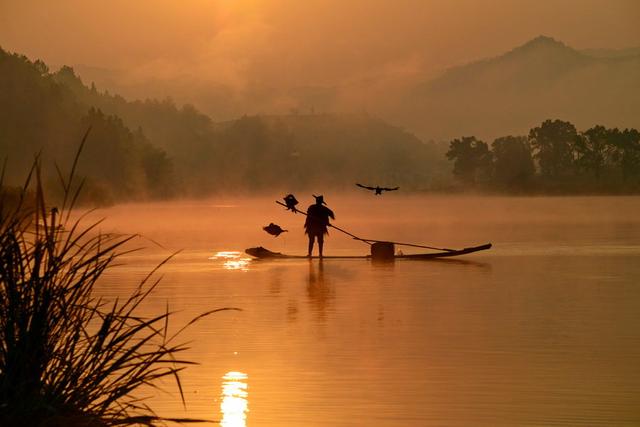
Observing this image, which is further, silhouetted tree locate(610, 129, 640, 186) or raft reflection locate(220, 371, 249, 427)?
silhouetted tree locate(610, 129, 640, 186)

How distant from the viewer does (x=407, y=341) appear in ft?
52.0

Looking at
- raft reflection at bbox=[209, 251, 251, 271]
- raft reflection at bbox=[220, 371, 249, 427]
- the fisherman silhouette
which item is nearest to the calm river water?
raft reflection at bbox=[220, 371, 249, 427]

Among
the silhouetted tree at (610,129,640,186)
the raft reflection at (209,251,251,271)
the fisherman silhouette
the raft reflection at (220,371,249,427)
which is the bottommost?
the raft reflection at (220,371,249,427)

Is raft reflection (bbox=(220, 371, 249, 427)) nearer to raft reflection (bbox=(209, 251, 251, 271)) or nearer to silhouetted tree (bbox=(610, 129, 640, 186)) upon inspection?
raft reflection (bbox=(209, 251, 251, 271))

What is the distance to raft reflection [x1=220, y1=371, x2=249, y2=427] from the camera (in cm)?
1053

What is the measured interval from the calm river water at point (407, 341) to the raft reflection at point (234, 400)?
3 cm

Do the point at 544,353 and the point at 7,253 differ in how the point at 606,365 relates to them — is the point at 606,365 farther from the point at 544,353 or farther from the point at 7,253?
the point at 7,253

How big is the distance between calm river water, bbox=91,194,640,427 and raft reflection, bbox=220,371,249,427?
0.09 ft

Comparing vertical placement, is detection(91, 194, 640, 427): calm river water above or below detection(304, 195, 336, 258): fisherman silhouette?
below

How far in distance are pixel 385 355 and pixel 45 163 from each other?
13981 cm

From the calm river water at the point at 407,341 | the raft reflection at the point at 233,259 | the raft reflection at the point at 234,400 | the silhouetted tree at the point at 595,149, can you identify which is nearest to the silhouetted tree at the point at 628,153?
the silhouetted tree at the point at 595,149

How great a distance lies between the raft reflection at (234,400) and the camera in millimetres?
10531

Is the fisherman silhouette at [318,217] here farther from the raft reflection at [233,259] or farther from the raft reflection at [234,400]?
the raft reflection at [234,400]

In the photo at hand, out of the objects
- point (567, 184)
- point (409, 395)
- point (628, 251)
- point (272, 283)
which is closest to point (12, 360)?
point (409, 395)
